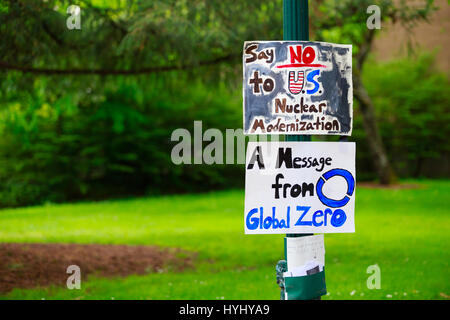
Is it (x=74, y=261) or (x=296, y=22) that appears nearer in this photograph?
(x=296, y=22)

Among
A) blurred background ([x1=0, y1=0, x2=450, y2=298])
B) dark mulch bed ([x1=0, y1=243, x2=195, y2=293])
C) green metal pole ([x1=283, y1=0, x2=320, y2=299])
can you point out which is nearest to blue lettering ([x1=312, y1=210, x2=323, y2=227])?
green metal pole ([x1=283, y1=0, x2=320, y2=299])

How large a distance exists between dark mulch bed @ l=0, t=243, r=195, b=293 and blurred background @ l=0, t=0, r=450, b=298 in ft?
4.65

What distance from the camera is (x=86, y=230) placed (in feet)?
42.1

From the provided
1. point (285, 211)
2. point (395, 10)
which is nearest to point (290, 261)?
point (285, 211)

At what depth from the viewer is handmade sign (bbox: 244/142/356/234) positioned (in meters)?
3.28

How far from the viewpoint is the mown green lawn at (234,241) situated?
6.60m

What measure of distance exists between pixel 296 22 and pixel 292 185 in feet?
3.45

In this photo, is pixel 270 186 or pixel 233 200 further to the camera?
pixel 233 200

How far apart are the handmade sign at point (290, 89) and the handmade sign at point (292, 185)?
0.45 ft

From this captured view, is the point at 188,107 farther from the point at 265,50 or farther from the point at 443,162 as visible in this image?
the point at 265,50

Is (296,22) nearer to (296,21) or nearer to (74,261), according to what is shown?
(296,21)

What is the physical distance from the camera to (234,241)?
35.3ft

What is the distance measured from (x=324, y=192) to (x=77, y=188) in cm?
2010

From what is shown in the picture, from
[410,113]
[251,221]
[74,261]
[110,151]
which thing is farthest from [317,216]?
[410,113]
